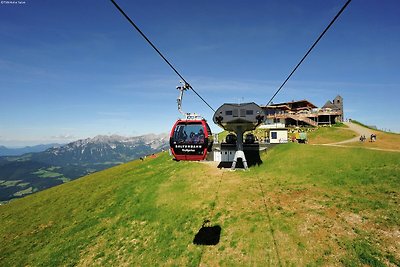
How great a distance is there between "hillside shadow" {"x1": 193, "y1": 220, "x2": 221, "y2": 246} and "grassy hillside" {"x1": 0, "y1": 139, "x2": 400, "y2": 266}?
41 cm

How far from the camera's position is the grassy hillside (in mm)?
18250

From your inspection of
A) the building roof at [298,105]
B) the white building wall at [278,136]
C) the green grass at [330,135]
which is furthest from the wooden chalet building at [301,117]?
the white building wall at [278,136]

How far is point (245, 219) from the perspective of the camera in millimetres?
22953

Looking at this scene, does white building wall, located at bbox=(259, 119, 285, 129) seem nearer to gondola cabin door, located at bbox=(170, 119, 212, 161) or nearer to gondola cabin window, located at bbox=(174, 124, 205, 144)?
gondola cabin window, located at bbox=(174, 124, 205, 144)

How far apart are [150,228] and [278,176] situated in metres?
17.7

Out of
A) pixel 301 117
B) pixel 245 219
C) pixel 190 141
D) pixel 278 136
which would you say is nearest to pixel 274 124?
pixel 301 117

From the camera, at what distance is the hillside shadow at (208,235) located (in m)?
21.3

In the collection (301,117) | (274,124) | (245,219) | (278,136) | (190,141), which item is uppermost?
(301,117)

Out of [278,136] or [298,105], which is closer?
[278,136]

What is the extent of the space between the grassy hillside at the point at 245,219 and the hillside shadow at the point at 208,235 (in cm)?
41

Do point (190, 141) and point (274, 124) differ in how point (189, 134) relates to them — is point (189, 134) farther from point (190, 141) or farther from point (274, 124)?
point (274, 124)

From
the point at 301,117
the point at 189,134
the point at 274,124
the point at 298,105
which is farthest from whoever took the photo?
the point at 298,105

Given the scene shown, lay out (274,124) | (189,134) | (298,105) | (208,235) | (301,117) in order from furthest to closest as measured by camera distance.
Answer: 1. (298,105)
2. (274,124)
3. (301,117)
4. (208,235)
5. (189,134)

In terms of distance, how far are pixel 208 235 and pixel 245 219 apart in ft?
12.5
